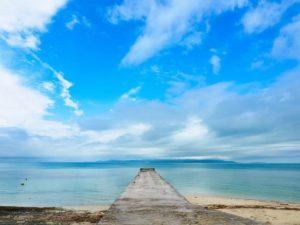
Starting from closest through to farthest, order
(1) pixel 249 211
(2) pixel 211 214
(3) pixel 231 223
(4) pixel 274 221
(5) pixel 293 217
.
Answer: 1. (3) pixel 231 223
2. (2) pixel 211 214
3. (4) pixel 274 221
4. (5) pixel 293 217
5. (1) pixel 249 211

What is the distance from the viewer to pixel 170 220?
26.0 feet

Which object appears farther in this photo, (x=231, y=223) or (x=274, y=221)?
(x=274, y=221)

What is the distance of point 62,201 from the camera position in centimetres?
3847

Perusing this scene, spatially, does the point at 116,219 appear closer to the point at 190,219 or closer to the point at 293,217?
the point at 190,219

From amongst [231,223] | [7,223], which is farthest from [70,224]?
[231,223]

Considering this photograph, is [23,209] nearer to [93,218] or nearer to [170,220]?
[93,218]

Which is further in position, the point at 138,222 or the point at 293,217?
the point at 293,217

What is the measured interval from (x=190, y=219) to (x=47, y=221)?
13.7 metres

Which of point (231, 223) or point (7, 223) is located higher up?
point (231, 223)

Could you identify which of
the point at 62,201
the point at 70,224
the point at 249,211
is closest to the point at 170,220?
the point at 70,224

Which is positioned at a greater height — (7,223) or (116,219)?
(116,219)

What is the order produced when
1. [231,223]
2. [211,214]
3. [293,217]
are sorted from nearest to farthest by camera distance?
[231,223]
[211,214]
[293,217]

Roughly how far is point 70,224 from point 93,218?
1565mm

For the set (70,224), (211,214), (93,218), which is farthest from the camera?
(93,218)
